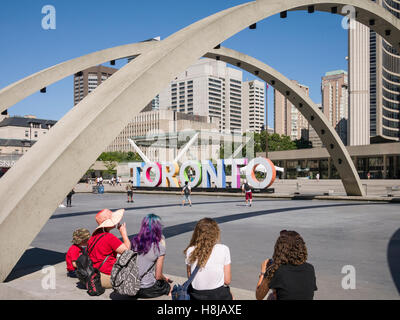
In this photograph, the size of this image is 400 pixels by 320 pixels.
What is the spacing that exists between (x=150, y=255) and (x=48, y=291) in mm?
1721

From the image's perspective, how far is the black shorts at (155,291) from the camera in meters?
5.15

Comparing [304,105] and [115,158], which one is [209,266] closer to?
[304,105]

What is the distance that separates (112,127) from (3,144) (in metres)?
113

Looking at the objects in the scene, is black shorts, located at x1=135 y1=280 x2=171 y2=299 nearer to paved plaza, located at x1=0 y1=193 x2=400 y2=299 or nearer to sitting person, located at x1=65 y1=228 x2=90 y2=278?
paved plaza, located at x1=0 y1=193 x2=400 y2=299

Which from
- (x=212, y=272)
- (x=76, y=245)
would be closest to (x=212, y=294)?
(x=212, y=272)

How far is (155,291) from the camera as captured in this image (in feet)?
17.1

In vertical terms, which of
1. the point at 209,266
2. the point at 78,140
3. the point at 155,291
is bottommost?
the point at 155,291

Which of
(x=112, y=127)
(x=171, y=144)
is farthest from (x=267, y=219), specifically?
(x=171, y=144)

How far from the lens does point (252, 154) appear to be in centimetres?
9769

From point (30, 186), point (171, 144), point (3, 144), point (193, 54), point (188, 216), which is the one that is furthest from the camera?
point (3, 144)

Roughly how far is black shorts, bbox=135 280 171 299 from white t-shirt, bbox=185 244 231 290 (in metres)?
1.00

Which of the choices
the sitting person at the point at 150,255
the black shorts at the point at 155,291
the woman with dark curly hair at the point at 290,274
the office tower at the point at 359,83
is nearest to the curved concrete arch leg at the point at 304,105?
the sitting person at the point at 150,255

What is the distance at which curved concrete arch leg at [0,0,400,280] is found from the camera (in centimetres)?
604

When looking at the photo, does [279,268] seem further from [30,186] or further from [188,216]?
[188,216]
